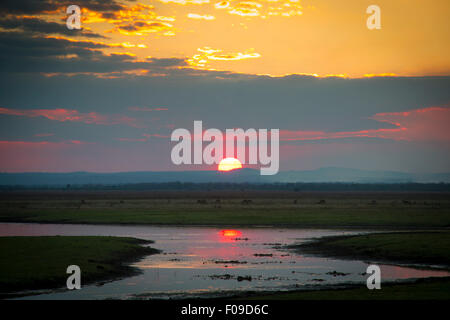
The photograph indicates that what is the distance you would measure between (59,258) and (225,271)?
550 inches

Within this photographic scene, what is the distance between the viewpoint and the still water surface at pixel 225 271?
35938 mm

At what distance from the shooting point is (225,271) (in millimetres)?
43875

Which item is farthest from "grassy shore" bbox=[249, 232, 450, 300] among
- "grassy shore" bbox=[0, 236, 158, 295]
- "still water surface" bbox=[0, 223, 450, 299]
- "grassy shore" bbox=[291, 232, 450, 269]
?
"grassy shore" bbox=[0, 236, 158, 295]

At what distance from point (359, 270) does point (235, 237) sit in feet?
94.3

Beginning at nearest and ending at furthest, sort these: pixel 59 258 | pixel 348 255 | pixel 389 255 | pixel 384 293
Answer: pixel 384 293 → pixel 59 258 → pixel 389 255 → pixel 348 255

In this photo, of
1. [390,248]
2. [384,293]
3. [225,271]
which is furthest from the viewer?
[390,248]

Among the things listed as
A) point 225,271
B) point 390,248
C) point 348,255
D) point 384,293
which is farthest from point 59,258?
point 390,248

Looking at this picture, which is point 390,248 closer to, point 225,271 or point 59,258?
point 225,271

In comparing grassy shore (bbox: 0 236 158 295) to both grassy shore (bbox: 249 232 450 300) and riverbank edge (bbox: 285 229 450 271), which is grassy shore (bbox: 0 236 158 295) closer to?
grassy shore (bbox: 249 232 450 300)

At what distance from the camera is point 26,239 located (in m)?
59.2

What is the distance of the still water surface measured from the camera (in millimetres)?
35938
